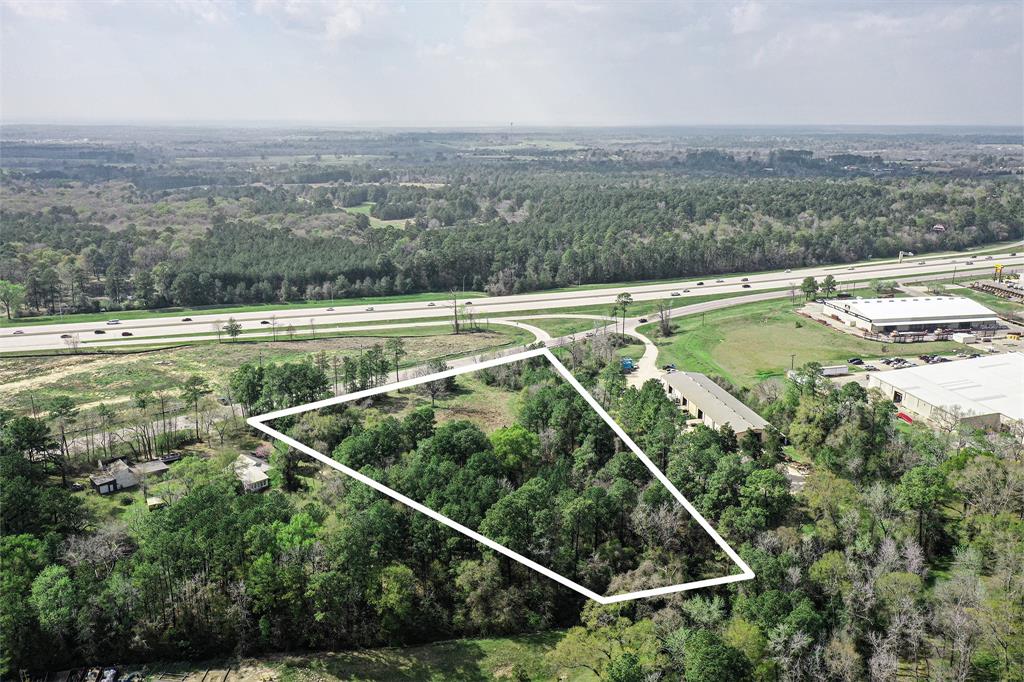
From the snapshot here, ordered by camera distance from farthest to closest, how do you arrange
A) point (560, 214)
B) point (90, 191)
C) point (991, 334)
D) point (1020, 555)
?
point (90, 191) → point (560, 214) → point (991, 334) → point (1020, 555)

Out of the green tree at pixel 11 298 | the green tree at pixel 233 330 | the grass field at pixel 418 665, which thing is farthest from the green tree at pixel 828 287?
the green tree at pixel 11 298

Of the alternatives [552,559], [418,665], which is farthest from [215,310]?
[552,559]

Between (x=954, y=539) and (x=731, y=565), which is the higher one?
(x=731, y=565)

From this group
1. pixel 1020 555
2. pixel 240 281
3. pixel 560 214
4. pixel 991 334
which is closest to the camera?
pixel 1020 555

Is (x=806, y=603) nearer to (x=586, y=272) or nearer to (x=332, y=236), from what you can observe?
(x=586, y=272)

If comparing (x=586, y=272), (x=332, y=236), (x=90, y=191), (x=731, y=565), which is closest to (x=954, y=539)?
(x=731, y=565)

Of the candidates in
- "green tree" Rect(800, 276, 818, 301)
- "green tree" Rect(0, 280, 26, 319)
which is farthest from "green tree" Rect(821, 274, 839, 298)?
"green tree" Rect(0, 280, 26, 319)
